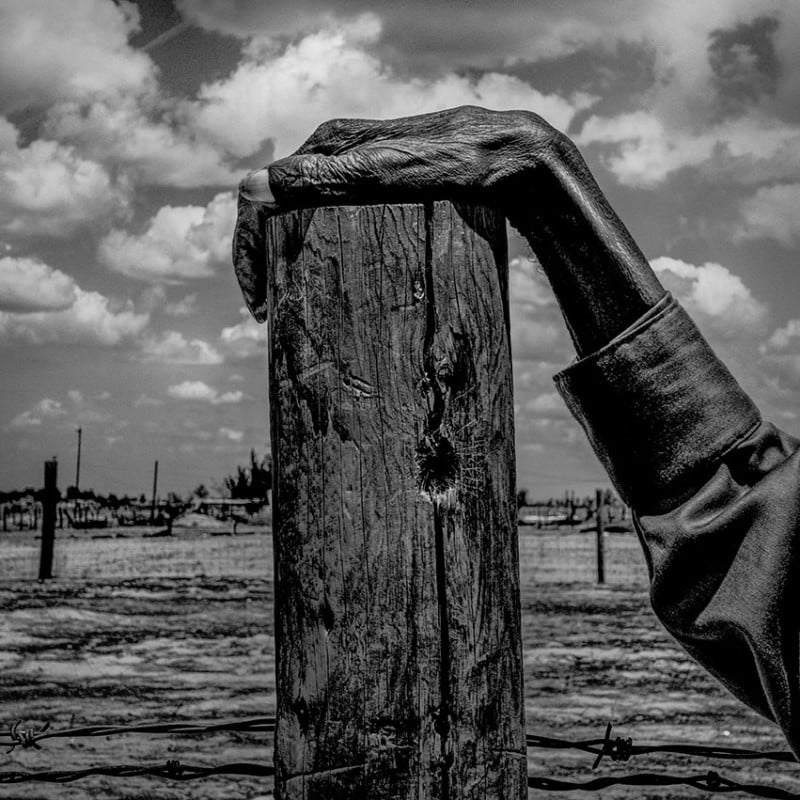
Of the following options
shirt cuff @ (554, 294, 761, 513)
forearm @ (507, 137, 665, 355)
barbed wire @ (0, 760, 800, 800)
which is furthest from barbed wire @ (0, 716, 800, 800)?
forearm @ (507, 137, 665, 355)

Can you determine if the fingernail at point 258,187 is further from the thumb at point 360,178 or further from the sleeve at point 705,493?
the sleeve at point 705,493

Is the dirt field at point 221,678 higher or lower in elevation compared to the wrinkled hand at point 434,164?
lower

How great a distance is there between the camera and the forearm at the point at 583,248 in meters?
1.74

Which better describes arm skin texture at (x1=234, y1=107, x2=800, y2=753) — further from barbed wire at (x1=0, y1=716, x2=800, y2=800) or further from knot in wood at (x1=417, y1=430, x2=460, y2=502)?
barbed wire at (x1=0, y1=716, x2=800, y2=800)

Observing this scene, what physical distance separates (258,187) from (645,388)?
0.74 metres

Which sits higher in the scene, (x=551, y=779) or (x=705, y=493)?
(x=705, y=493)

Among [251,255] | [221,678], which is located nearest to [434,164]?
[251,255]

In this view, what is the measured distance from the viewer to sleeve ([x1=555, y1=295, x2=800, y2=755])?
5.62 ft

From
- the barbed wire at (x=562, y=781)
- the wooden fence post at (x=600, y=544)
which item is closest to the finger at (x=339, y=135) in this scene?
the barbed wire at (x=562, y=781)

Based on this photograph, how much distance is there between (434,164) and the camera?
172cm

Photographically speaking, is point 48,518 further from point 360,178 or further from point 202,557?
point 360,178

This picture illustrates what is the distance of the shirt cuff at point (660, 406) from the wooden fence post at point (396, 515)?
18cm

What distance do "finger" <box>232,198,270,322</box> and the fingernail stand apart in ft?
0.05

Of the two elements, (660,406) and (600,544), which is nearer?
(660,406)
